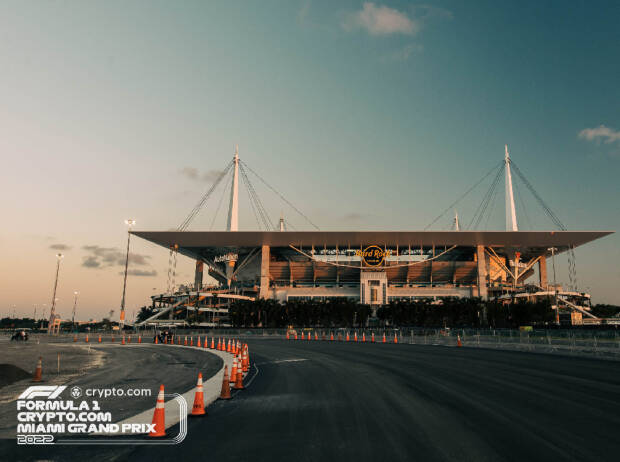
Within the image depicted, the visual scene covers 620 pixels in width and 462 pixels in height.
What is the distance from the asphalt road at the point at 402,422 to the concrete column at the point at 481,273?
8761 centimetres

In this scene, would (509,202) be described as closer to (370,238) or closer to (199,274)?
(370,238)

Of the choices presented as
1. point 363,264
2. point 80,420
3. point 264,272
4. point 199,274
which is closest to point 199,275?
point 199,274

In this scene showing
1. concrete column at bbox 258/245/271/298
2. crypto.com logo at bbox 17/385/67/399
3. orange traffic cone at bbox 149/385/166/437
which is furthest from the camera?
concrete column at bbox 258/245/271/298

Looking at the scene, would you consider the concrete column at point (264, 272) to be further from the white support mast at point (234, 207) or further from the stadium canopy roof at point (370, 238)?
the white support mast at point (234, 207)

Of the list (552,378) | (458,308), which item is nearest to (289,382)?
(552,378)

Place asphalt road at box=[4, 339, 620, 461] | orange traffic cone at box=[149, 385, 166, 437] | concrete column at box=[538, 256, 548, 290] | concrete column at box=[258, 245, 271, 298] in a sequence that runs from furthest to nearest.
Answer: concrete column at box=[538, 256, 548, 290]
concrete column at box=[258, 245, 271, 298]
orange traffic cone at box=[149, 385, 166, 437]
asphalt road at box=[4, 339, 620, 461]

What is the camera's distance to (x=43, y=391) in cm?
1443

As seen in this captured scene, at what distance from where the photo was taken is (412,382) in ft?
47.5

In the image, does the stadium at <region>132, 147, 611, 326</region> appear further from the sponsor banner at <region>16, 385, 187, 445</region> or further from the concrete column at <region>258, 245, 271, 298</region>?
the sponsor banner at <region>16, 385, 187, 445</region>

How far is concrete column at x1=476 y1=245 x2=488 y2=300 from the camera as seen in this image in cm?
9845

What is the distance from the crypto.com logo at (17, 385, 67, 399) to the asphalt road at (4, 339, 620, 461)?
5.66 metres

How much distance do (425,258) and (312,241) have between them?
26.6 m

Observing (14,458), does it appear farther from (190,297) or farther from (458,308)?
(190,297)

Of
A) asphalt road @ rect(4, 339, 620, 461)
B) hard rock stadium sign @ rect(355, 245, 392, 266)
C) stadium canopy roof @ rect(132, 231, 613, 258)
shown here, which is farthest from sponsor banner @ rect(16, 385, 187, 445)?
hard rock stadium sign @ rect(355, 245, 392, 266)
